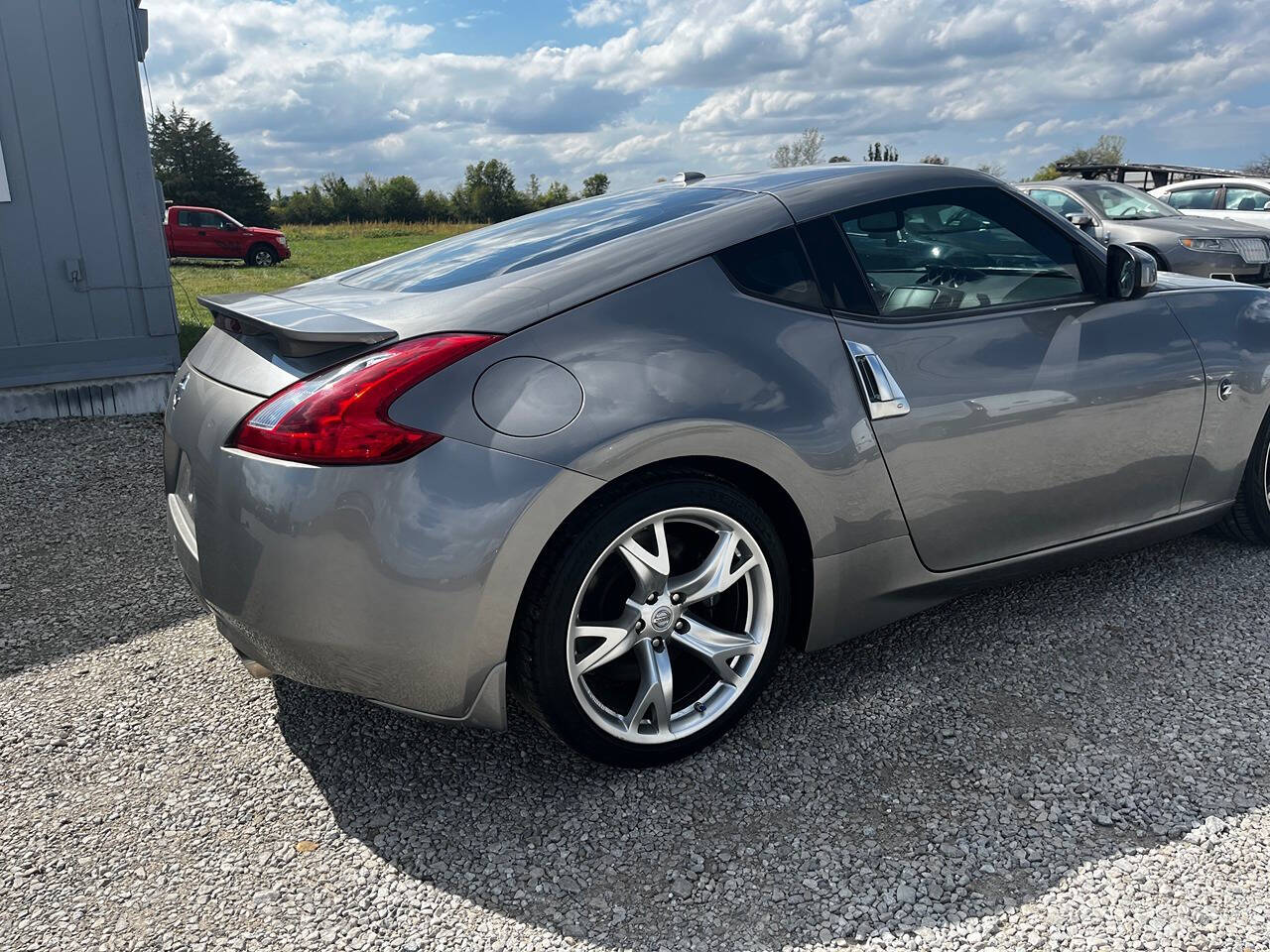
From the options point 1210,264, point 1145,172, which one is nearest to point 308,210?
point 1145,172

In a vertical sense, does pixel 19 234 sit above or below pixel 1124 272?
above

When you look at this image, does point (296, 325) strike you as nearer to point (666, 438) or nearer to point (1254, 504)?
point (666, 438)

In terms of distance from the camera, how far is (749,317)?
2578 millimetres

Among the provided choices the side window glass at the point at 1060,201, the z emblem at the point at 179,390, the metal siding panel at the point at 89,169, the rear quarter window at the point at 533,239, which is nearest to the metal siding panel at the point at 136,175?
the metal siding panel at the point at 89,169

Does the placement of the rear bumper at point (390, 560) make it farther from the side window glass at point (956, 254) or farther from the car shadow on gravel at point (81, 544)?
the car shadow on gravel at point (81, 544)

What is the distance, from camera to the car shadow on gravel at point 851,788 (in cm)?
216

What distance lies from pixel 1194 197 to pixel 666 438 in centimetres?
1524

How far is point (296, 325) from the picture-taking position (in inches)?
95.0

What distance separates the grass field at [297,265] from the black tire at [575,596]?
4.62 metres

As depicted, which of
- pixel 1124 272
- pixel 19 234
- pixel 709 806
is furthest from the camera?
pixel 19 234

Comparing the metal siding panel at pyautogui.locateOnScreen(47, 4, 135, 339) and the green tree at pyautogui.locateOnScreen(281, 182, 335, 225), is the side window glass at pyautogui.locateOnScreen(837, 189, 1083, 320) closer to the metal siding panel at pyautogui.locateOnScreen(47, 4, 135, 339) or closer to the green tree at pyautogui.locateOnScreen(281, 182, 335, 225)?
the metal siding panel at pyautogui.locateOnScreen(47, 4, 135, 339)

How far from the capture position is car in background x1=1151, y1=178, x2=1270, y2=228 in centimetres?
1374

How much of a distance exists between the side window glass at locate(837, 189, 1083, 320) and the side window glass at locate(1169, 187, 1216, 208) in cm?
1357

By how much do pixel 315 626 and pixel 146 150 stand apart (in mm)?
6062
